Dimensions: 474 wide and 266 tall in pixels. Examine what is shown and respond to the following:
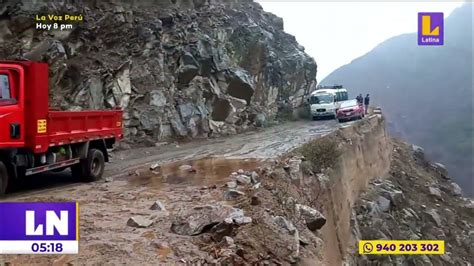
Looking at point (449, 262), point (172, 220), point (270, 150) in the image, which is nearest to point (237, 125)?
point (270, 150)

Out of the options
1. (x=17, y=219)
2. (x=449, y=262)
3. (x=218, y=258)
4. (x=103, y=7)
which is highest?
(x=103, y=7)

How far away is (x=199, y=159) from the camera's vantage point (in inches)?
583

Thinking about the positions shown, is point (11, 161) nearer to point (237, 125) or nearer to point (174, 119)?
point (174, 119)

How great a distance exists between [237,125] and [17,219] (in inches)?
802

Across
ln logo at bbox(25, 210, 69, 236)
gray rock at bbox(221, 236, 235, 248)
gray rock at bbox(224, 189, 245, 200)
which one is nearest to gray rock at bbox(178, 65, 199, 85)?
gray rock at bbox(224, 189, 245, 200)

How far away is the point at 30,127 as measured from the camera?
916 centimetres

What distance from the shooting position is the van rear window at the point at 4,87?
8.73 m

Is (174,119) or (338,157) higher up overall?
(174,119)

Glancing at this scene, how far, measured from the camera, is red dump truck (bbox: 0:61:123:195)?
8.81 meters

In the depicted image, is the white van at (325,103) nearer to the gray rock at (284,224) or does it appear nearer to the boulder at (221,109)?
the boulder at (221,109)

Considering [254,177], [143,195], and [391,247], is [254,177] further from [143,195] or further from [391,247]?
[391,247]

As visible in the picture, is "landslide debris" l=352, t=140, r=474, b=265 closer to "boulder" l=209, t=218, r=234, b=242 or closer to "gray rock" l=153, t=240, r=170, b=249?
"boulder" l=209, t=218, r=234, b=242

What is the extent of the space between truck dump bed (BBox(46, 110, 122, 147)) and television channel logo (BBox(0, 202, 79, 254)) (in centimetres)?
446
